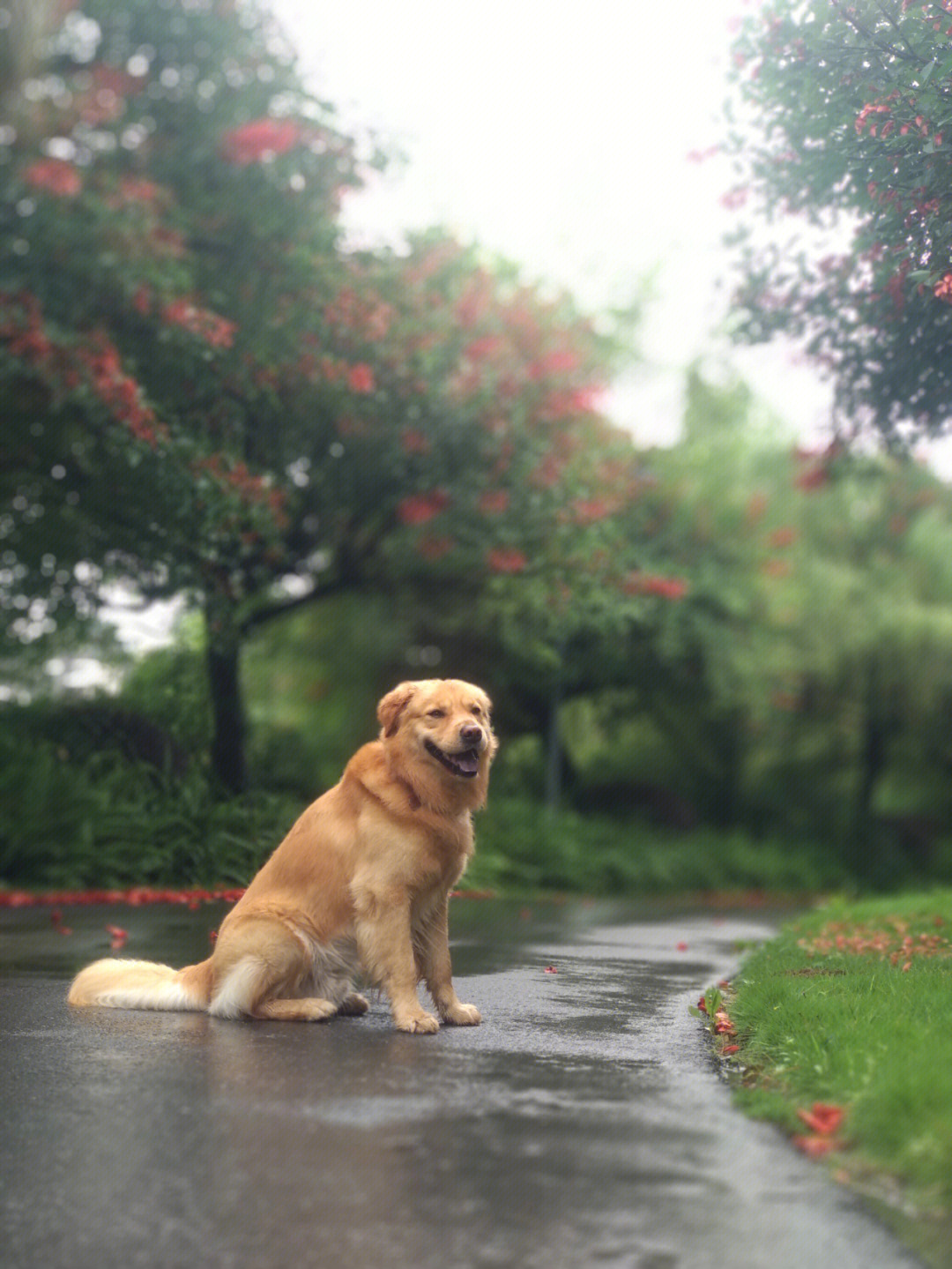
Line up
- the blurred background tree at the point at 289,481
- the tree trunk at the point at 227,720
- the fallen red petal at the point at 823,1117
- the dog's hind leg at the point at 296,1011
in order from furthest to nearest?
the tree trunk at the point at 227,720 → the blurred background tree at the point at 289,481 → the dog's hind leg at the point at 296,1011 → the fallen red petal at the point at 823,1117

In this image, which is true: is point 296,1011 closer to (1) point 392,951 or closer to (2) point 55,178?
(1) point 392,951

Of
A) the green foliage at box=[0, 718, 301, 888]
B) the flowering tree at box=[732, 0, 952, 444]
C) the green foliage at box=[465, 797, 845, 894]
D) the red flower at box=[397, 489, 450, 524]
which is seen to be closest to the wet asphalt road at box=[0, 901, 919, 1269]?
the flowering tree at box=[732, 0, 952, 444]

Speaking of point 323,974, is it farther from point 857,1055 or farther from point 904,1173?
point 904,1173

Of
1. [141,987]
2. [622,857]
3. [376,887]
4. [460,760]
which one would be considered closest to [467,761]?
[460,760]

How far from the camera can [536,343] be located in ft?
61.8

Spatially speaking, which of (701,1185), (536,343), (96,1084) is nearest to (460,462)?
(536,343)

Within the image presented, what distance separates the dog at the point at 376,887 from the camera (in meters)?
6.61

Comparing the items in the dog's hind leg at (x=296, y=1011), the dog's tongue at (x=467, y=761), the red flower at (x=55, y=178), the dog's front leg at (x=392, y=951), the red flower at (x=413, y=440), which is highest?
the red flower at (x=55, y=178)

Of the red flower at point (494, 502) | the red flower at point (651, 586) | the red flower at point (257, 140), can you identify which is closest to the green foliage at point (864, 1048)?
the red flower at point (494, 502)

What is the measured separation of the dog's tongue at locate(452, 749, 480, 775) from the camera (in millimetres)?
6688

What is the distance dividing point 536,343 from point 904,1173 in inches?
607

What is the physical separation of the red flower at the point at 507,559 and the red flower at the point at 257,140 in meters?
5.21

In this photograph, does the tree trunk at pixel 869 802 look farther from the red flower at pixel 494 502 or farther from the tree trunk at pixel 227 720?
the tree trunk at pixel 227 720

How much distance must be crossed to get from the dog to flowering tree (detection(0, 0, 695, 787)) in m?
7.17
